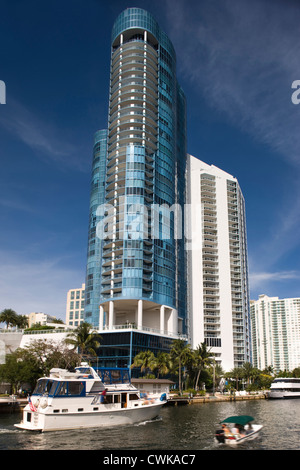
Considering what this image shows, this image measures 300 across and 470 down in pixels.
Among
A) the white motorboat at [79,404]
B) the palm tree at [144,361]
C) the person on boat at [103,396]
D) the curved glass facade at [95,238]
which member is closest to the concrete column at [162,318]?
the palm tree at [144,361]

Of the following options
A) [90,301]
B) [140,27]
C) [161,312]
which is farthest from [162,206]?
[140,27]

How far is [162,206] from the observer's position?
11625 cm

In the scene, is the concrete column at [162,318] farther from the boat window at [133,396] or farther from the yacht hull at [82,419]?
the boat window at [133,396]

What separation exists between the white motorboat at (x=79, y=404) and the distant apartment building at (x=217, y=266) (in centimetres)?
10526

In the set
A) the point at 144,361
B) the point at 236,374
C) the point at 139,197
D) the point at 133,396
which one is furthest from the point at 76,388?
the point at 236,374

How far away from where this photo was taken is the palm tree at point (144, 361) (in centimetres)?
8750

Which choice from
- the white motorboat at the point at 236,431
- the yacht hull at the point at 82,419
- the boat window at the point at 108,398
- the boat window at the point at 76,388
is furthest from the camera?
the boat window at the point at 108,398

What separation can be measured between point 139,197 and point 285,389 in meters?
73.6

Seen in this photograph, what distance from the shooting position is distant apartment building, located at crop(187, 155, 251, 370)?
15638 centimetres

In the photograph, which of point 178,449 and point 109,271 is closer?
point 178,449

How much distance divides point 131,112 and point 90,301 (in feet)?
204

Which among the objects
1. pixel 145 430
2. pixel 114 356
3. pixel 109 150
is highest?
pixel 109 150
